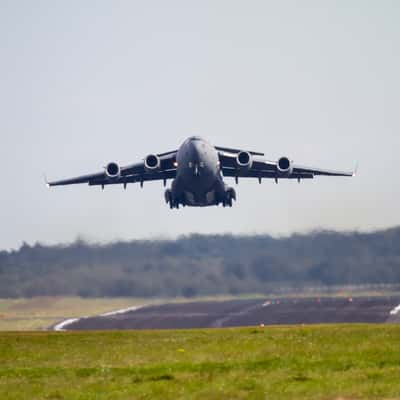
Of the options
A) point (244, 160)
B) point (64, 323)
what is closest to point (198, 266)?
point (64, 323)

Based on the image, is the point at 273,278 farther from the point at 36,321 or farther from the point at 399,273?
the point at 36,321

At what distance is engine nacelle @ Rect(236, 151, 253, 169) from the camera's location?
140 feet

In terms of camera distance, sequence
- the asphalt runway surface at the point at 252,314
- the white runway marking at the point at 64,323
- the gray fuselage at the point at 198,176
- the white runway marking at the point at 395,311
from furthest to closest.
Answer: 1. the white runway marking at the point at 64,323
2. the white runway marking at the point at 395,311
3. the asphalt runway surface at the point at 252,314
4. the gray fuselage at the point at 198,176

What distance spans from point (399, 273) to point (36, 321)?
2231 cm

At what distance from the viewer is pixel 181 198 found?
43.3 meters

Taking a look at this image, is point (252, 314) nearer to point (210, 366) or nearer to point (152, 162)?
point (152, 162)

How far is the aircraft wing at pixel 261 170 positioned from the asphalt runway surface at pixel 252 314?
7449 mm

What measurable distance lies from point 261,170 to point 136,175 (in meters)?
5.84

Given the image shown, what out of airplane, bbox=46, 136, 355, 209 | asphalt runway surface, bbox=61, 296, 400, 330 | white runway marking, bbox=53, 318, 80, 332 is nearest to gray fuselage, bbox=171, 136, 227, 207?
airplane, bbox=46, 136, 355, 209

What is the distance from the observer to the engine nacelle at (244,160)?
4256 cm

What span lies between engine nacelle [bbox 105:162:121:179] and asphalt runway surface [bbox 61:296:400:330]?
9258mm

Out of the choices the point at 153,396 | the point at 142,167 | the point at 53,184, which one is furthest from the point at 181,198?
the point at 153,396

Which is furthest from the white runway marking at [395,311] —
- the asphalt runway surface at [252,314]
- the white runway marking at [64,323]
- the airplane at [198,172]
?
the white runway marking at [64,323]

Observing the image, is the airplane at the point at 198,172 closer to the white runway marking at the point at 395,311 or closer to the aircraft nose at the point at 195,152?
the aircraft nose at the point at 195,152
